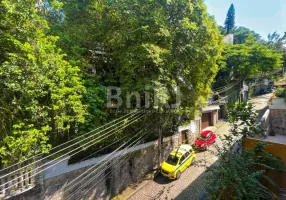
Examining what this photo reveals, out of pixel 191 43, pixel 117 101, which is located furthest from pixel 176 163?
pixel 191 43

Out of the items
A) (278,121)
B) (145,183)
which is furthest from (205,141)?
(145,183)

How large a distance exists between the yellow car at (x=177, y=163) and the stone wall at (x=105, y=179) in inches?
37.7

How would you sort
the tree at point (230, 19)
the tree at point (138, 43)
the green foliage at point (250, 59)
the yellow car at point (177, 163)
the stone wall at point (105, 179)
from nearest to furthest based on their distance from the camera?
the stone wall at point (105, 179), the tree at point (138, 43), the yellow car at point (177, 163), the green foliage at point (250, 59), the tree at point (230, 19)

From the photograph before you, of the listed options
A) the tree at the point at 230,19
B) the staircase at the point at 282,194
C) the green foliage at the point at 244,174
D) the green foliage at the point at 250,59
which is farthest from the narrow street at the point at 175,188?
the tree at the point at 230,19

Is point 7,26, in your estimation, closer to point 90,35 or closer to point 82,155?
point 90,35

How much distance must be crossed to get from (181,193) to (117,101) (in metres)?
6.22

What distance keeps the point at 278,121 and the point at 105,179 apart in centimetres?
1068

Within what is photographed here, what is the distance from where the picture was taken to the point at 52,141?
282 inches

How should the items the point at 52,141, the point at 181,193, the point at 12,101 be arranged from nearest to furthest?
the point at 12,101
the point at 52,141
the point at 181,193

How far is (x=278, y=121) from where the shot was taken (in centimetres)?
1142

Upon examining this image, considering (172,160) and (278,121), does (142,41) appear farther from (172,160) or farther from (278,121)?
(278,121)

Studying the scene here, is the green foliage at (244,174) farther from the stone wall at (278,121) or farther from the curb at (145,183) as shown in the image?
the stone wall at (278,121)

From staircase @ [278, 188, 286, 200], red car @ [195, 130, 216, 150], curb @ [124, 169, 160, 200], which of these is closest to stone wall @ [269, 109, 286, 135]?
Answer: red car @ [195, 130, 216, 150]

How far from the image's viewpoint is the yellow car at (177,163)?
37.1ft
